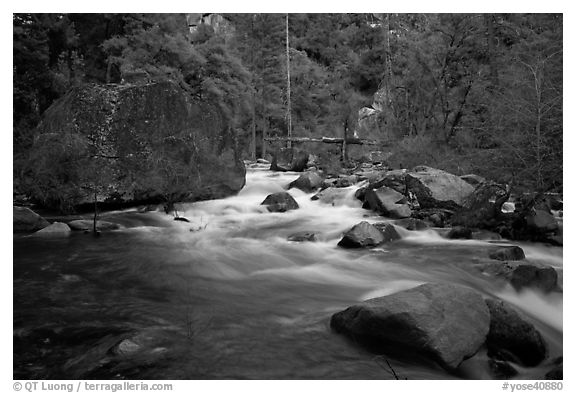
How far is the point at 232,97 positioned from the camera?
14773mm

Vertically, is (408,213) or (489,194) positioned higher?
(489,194)

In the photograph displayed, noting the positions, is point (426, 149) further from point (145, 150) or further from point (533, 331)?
point (533, 331)

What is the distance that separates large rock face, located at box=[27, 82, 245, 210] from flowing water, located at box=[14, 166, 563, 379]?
1.25 meters

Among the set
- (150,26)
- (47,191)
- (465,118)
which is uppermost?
(150,26)

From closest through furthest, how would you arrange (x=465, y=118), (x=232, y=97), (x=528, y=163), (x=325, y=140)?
1. (x=528, y=163)
2. (x=465, y=118)
3. (x=232, y=97)
4. (x=325, y=140)

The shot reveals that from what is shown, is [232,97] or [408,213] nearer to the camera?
[408,213]

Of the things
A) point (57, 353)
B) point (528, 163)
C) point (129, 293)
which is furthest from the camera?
point (528, 163)

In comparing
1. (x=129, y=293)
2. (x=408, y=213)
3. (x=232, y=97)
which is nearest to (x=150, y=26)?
(x=232, y=97)

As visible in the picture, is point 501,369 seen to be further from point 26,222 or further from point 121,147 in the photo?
point 121,147


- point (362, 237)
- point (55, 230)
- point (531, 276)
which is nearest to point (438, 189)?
point (362, 237)

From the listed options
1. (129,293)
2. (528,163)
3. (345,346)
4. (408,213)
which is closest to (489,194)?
(528,163)

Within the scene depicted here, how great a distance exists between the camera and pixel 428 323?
2914mm

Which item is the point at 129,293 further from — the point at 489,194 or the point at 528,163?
the point at 528,163

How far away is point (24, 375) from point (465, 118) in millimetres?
12750
